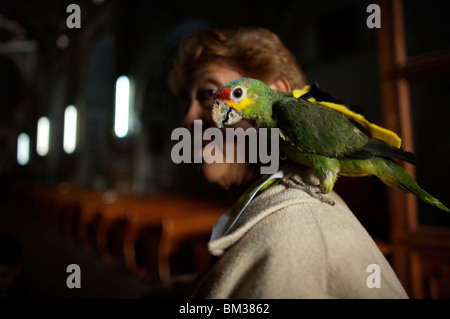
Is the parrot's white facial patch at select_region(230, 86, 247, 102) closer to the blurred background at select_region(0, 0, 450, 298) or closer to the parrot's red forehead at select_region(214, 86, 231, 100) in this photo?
the parrot's red forehead at select_region(214, 86, 231, 100)

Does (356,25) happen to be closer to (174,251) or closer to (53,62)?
(174,251)

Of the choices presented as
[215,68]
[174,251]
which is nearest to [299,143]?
[215,68]

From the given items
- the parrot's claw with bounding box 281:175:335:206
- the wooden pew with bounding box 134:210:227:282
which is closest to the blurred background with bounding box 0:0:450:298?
the wooden pew with bounding box 134:210:227:282

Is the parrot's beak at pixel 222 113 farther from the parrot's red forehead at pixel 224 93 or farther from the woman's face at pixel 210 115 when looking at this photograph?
the woman's face at pixel 210 115

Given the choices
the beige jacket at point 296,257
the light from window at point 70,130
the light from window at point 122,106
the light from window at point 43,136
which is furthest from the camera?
the light from window at point 43,136

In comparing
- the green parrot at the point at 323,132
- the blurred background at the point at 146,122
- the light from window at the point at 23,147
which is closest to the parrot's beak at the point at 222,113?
the green parrot at the point at 323,132

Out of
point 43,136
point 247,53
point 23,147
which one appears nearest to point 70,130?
point 43,136

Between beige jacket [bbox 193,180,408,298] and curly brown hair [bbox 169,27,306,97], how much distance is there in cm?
55

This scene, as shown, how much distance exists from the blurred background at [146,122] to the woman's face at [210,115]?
47cm

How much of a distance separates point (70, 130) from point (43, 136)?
3250 mm

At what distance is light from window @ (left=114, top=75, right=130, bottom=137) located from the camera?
8.91 m

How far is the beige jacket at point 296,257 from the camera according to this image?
485 millimetres

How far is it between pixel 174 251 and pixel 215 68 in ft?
8.59

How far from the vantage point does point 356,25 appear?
467 centimetres
